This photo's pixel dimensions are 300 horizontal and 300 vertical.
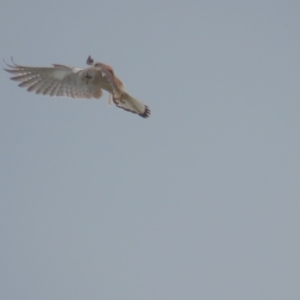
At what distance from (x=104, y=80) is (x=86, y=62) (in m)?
0.63

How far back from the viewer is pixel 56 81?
1341cm

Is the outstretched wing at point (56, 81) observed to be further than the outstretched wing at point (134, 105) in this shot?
Yes

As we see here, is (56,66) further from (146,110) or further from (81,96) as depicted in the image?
(146,110)

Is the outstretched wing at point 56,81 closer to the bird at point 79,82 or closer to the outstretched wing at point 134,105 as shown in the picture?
the bird at point 79,82

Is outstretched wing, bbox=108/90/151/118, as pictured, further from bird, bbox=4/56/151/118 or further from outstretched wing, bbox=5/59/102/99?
outstretched wing, bbox=5/59/102/99

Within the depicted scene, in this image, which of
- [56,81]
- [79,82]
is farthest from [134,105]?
[56,81]

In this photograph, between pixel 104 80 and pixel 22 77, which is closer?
pixel 104 80

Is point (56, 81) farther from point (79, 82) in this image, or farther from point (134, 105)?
point (134, 105)

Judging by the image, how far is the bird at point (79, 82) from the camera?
11922 mm

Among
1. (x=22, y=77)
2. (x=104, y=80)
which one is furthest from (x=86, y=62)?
(x=22, y=77)

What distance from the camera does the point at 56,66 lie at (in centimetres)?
1324

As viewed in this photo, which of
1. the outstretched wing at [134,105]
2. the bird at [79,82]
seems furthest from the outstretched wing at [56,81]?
the outstretched wing at [134,105]

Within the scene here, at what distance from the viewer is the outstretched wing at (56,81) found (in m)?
12.9

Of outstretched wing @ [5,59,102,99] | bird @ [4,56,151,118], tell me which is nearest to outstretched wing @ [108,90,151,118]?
bird @ [4,56,151,118]
